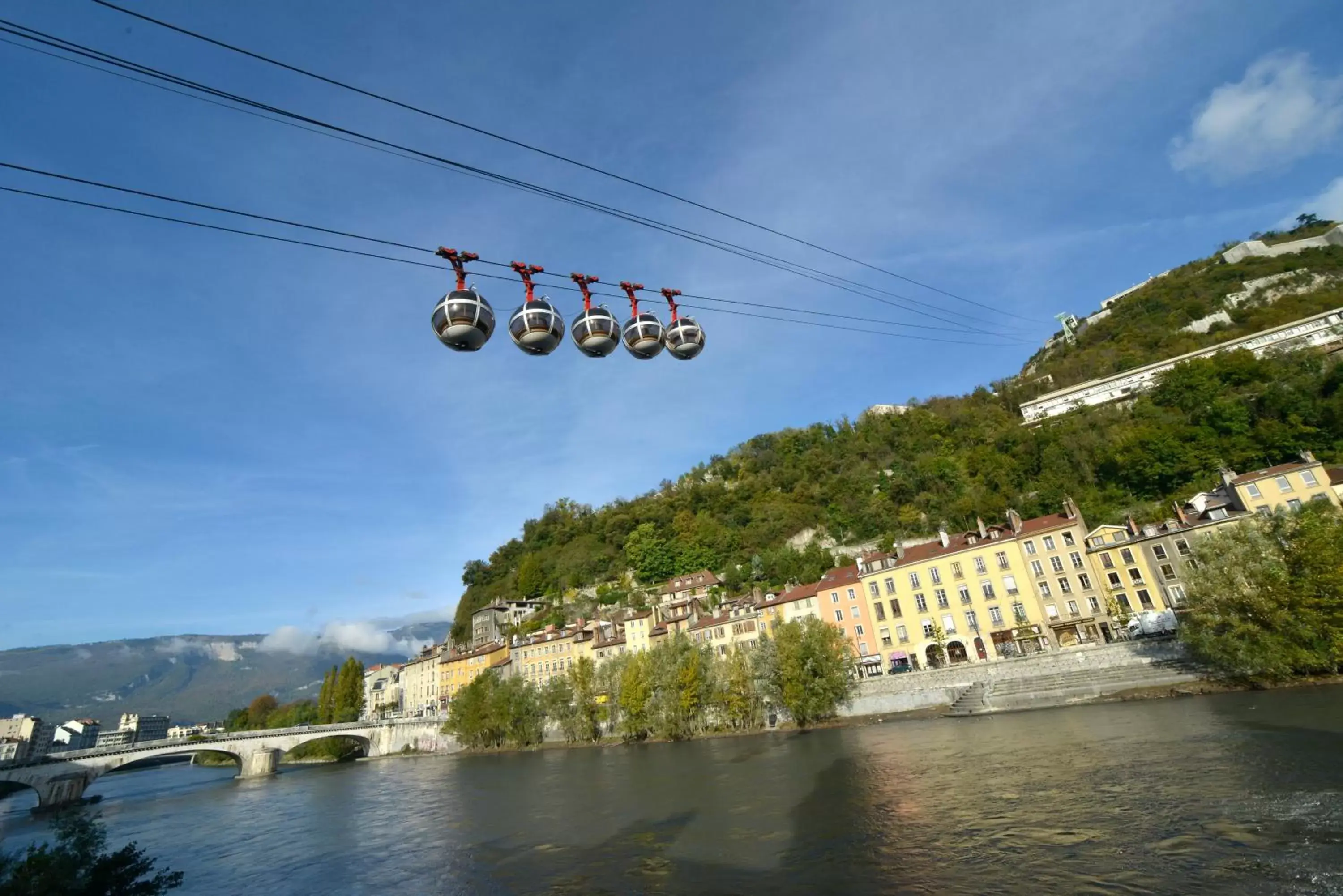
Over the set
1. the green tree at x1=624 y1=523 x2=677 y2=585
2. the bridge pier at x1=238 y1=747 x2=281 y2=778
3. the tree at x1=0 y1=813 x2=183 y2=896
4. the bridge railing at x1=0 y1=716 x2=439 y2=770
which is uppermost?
the green tree at x1=624 y1=523 x2=677 y2=585

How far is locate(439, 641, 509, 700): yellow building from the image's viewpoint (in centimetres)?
8644

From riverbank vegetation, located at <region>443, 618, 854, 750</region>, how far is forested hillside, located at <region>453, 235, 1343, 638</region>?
25149 millimetres

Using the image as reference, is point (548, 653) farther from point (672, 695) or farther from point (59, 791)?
point (59, 791)

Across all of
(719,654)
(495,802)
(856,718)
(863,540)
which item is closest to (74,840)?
(495,802)

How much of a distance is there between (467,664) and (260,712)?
275 ft

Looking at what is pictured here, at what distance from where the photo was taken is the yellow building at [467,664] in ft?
284

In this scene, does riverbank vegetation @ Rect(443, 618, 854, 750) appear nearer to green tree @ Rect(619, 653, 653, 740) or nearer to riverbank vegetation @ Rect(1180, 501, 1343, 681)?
green tree @ Rect(619, 653, 653, 740)

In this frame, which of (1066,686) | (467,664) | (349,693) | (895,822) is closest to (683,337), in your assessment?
(895,822)

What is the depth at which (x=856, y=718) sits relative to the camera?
141ft

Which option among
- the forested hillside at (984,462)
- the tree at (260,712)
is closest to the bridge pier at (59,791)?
the forested hillside at (984,462)

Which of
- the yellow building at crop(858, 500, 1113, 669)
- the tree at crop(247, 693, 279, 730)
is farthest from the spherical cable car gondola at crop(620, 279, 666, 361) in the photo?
the tree at crop(247, 693, 279, 730)

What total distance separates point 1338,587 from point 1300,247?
126 m

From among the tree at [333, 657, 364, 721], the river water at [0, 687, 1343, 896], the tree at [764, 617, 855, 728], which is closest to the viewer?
the river water at [0, 687, 1343, 896]

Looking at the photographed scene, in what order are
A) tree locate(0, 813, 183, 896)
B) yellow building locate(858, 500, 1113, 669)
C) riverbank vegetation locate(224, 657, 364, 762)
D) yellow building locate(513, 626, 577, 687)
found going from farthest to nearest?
riverbank vegetation locate(224, 657, 364, 762) → yellow building locate(513, 626, 577, 687) → yellow building locate(858, 500, 1113, 669) → tree locate(0, 813, 183, 896)
